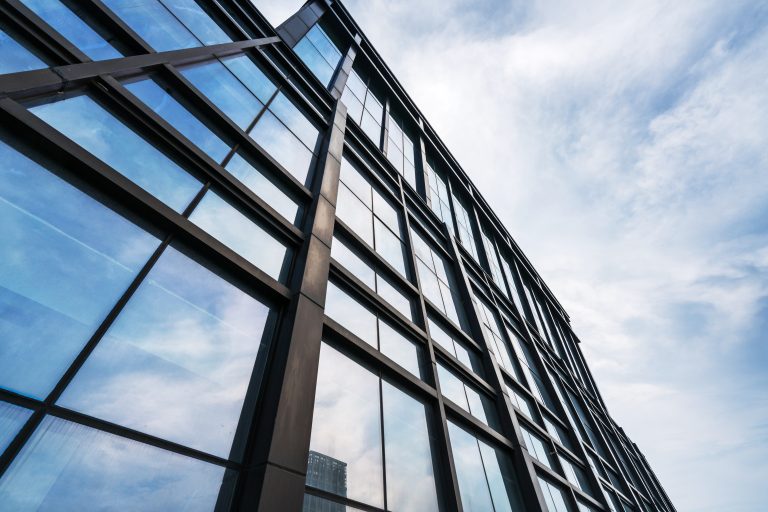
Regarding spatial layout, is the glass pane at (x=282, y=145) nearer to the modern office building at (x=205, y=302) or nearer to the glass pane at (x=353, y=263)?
the modern office building at (x=205, y=302)

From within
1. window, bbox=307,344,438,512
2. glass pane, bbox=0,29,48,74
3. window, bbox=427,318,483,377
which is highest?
window, bbox=427,318,483,377

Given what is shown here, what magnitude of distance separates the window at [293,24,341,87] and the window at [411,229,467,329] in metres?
8.98

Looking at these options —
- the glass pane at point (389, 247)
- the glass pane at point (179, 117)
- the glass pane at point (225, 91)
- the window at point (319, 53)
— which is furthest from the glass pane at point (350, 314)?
the window at point (319, 53)

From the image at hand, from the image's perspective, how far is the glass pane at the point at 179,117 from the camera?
24.7 feet

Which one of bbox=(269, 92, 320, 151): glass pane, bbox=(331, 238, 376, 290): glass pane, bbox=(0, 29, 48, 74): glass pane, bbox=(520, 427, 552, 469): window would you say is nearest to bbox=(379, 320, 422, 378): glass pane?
bbox=(331, 238, 376, 290): glass pane

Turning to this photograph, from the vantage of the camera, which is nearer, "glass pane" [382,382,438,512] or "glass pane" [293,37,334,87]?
"glass pane" [382,382,438,512]

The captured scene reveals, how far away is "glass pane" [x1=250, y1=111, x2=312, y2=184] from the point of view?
10234mm

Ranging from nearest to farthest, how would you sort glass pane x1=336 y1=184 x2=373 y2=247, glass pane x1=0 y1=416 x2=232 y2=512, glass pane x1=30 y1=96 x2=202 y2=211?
1. glass pane x1=0 y1=416 x2=232 y2=512
2. glass pane x1=30 y1=96 x2=202 y2=211
3. glass pane x1=336 y1=184 x2=373 y2=247

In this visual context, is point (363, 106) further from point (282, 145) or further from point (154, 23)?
point (154, 23)

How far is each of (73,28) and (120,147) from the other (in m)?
2.79

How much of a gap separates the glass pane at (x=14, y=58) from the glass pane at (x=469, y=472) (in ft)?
39.0

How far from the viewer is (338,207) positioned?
1202 centimetres

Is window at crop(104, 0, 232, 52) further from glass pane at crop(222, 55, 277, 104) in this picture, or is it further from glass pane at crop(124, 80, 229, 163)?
glass pane at crop(124, 80, 229, 163)

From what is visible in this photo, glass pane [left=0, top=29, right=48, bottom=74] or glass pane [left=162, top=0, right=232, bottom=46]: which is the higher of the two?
glass pane [left=162, top=0, right=232, bottom=46]
